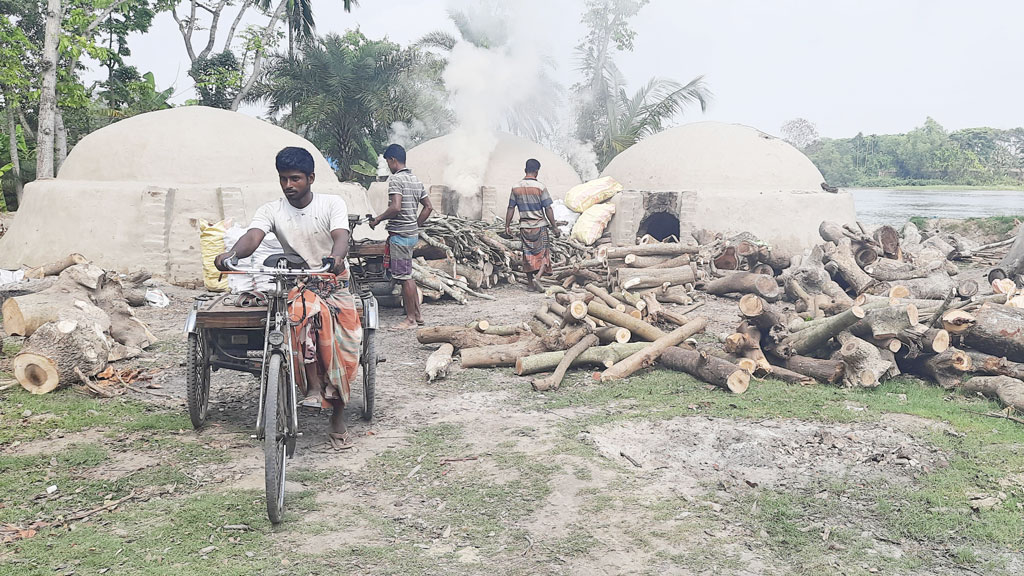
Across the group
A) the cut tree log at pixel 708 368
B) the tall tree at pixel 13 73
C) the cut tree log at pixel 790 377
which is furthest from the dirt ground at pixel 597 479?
the tall tree at pixel 13 73

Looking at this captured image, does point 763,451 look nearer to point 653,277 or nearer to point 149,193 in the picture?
point 653,277

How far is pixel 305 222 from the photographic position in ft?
15.6

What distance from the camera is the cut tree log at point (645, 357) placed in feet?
22.2

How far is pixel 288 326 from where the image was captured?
3959 millimetres

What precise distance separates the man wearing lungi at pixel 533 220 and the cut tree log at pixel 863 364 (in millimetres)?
6037

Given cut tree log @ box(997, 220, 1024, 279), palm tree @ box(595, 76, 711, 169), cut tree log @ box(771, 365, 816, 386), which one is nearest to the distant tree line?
palm tree @ box(595, 76, 711, 169)

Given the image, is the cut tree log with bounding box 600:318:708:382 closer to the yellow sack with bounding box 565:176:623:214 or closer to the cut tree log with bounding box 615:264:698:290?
the cut tree log with bounding box 615:264:698:290

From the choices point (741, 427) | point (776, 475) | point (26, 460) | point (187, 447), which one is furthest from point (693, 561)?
point (26, 460)

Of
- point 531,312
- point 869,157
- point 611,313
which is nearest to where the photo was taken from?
point 611,313

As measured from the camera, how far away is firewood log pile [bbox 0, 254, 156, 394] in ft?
19.7

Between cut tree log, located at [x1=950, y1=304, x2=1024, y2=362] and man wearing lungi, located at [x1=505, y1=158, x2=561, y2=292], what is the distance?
6.39 m

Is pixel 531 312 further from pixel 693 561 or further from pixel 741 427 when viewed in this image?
pixel 693 561

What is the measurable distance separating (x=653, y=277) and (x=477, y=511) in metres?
7.19

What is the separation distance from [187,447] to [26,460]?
89cm
